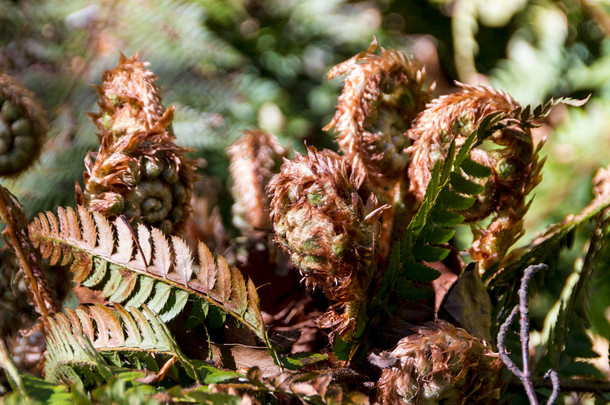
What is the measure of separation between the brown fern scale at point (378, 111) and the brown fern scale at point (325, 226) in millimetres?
101

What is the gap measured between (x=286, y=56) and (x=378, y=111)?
50.1 inches

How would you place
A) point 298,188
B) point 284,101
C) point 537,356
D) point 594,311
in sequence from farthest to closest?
point 284,101
point 594,311
point 537,356
point 298,188

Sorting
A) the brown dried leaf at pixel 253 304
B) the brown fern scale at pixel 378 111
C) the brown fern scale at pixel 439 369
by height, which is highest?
the brown fern scale at pixel 378 111

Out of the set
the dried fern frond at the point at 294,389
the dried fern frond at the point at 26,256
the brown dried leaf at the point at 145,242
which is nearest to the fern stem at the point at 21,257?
the dried fern frond at the point at 26,256

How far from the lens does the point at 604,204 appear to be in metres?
0.60

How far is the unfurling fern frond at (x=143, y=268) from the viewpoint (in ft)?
1.70

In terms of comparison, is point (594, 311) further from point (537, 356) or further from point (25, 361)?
point (25, 361)

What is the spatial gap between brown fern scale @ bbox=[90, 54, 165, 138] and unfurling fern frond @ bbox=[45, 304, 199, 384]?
0.20 m

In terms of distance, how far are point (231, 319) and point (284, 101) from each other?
122 cm

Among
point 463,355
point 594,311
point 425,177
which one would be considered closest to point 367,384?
point 463,355

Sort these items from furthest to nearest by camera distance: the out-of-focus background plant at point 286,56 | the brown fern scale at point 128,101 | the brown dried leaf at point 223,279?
the out-of-focus background plant at point 286,56 → the brown fern scale at point 128,101 → the brown dried leaf at point 223,279

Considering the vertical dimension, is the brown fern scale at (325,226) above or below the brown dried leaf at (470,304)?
above

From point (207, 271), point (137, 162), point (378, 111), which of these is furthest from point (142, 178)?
point (378, 111)

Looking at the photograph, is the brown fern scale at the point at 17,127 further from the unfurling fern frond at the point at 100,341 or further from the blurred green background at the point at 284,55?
the blurred green background at the point at 284,55
